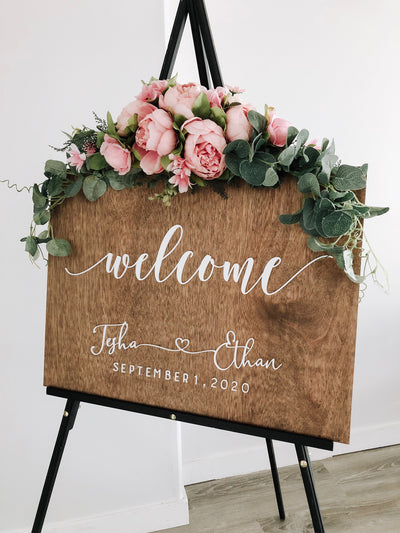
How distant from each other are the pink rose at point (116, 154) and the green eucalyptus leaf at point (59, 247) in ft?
0.65

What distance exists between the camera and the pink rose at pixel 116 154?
80 cm

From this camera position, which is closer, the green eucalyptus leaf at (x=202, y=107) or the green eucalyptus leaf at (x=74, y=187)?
the green eucalyptus leaf at (x=202, y=107)

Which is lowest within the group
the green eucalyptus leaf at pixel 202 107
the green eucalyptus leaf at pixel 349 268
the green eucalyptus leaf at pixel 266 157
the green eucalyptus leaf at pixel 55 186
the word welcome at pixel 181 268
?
the word welcome at pixel 181 268

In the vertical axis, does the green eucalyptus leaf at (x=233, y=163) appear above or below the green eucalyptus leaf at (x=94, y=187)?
above

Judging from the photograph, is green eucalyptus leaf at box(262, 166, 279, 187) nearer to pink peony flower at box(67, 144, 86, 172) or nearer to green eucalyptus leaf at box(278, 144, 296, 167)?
green eucalyptus leaf at box(278, 144, 296, 167)

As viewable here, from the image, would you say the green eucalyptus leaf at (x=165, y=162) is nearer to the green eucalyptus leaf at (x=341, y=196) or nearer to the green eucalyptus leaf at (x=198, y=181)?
the green eucalyptus leaf at (x=198, y=181)

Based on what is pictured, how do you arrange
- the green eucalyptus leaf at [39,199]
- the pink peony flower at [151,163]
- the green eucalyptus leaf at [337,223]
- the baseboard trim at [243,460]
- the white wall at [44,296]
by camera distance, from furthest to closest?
1. the baseboard trim at [243,460]
2. the white wall at [44,296]
3. the green eucalyptus leaf at [39,199]
4. the pink peony flower at [151,163]
5. the green eucalyptus leaf at [337,223]

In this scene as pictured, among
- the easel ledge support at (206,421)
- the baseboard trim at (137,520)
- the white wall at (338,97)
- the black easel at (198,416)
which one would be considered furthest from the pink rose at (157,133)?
the baseboard trim at (137,520)

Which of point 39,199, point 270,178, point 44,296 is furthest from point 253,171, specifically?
point 44,296

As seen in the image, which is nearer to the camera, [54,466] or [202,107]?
[202,107]

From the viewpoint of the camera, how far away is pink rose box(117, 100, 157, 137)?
79cm

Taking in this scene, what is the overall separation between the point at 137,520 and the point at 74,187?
1336mm

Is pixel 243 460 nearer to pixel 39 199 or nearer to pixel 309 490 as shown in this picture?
pixel 309 490

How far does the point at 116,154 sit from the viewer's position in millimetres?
795
